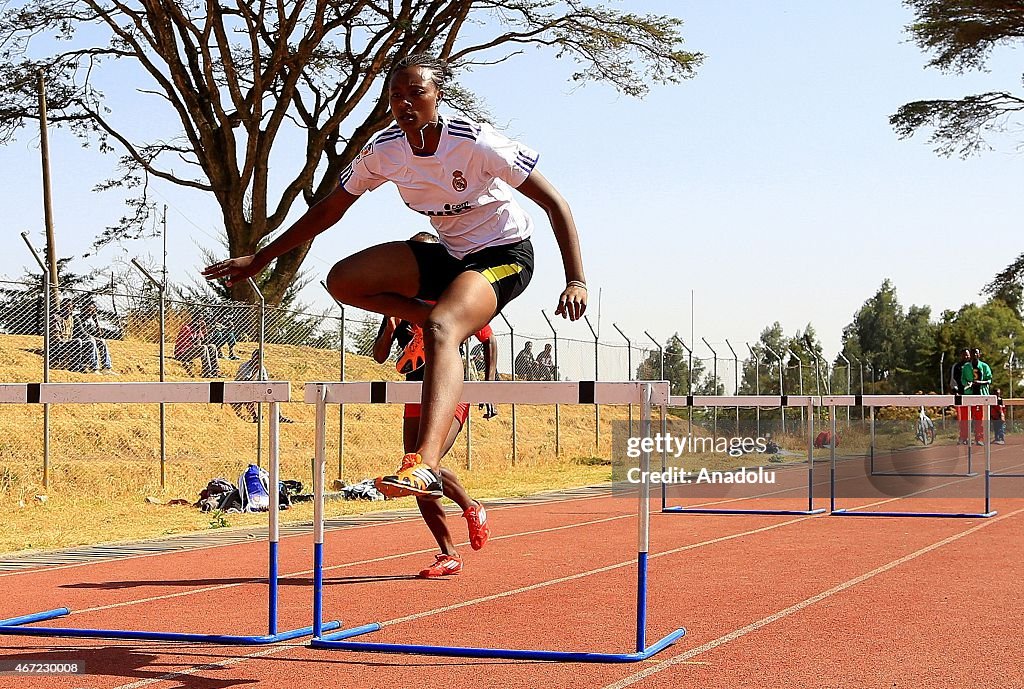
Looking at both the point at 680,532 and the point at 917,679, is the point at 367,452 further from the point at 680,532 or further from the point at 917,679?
the point at 917,679

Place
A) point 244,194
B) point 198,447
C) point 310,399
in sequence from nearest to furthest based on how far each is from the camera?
point 310,399
point 198,447
point 244,194

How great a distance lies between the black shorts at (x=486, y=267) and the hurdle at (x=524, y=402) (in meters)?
0.36

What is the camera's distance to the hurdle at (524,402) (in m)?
5.03

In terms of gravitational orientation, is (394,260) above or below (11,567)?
above

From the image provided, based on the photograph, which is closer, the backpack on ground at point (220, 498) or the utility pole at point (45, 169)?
the backpack on ground at point (220, 498)

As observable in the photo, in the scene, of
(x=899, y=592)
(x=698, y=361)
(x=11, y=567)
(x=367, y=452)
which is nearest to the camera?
(x=899, y=592)

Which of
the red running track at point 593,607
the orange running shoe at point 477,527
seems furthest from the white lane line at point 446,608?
the orange running shoe at point 477,527

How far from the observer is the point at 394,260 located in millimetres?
5203

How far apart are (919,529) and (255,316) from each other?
11.9 metres

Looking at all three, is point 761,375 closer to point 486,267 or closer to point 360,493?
point 360,493

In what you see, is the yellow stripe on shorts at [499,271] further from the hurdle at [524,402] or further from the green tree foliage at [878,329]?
the green tree foliage at [878,329]

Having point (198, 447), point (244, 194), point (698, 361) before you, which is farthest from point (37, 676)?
point (698, 361)

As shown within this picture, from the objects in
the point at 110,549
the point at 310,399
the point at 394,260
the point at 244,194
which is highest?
the point at 244,194

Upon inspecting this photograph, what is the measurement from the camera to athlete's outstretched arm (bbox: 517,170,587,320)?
5.00m
